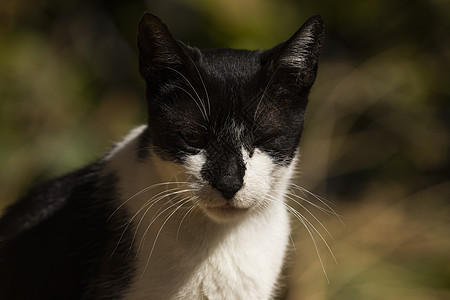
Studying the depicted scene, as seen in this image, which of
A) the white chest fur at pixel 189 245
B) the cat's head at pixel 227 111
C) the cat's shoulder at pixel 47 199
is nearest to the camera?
the cat's head at pixel 227 111

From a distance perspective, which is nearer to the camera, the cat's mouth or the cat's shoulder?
the cat's mouth

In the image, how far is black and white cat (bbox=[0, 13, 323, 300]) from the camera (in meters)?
1.45

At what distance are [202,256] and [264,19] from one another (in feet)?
5.42

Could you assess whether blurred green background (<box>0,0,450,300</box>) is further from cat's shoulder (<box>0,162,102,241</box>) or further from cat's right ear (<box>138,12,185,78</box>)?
cat's right ear (<box>138,12,185,78</box>)

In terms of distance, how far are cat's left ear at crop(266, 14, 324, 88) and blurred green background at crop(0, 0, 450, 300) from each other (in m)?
1.32

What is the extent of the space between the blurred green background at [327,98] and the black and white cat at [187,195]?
43.4 inches

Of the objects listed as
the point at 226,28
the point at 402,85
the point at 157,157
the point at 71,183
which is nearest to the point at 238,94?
the point at 157,157

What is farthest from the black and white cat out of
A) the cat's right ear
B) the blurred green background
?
the blurred green background

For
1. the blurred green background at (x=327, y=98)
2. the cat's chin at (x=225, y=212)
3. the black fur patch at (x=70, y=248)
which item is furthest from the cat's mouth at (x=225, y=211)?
the blurred green background at (x=327, y=98)

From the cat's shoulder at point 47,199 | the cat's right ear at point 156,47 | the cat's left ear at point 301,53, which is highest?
the cat's right ear at point 156,47

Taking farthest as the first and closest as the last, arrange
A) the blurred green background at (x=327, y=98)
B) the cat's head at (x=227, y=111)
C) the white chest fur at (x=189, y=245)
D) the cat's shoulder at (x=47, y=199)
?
the blurred green background at (x=327, y=98) < the cat's shoulder at (x=47, y=199) < the white chest fur at (x=189, y=245) < the cat's head at (x=227, y=111)

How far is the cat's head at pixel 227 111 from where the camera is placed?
4.67 ft

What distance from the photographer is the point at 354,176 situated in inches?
119

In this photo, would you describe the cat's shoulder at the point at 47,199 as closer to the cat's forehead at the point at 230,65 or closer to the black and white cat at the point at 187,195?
the black and white cat at the point at 187,195
